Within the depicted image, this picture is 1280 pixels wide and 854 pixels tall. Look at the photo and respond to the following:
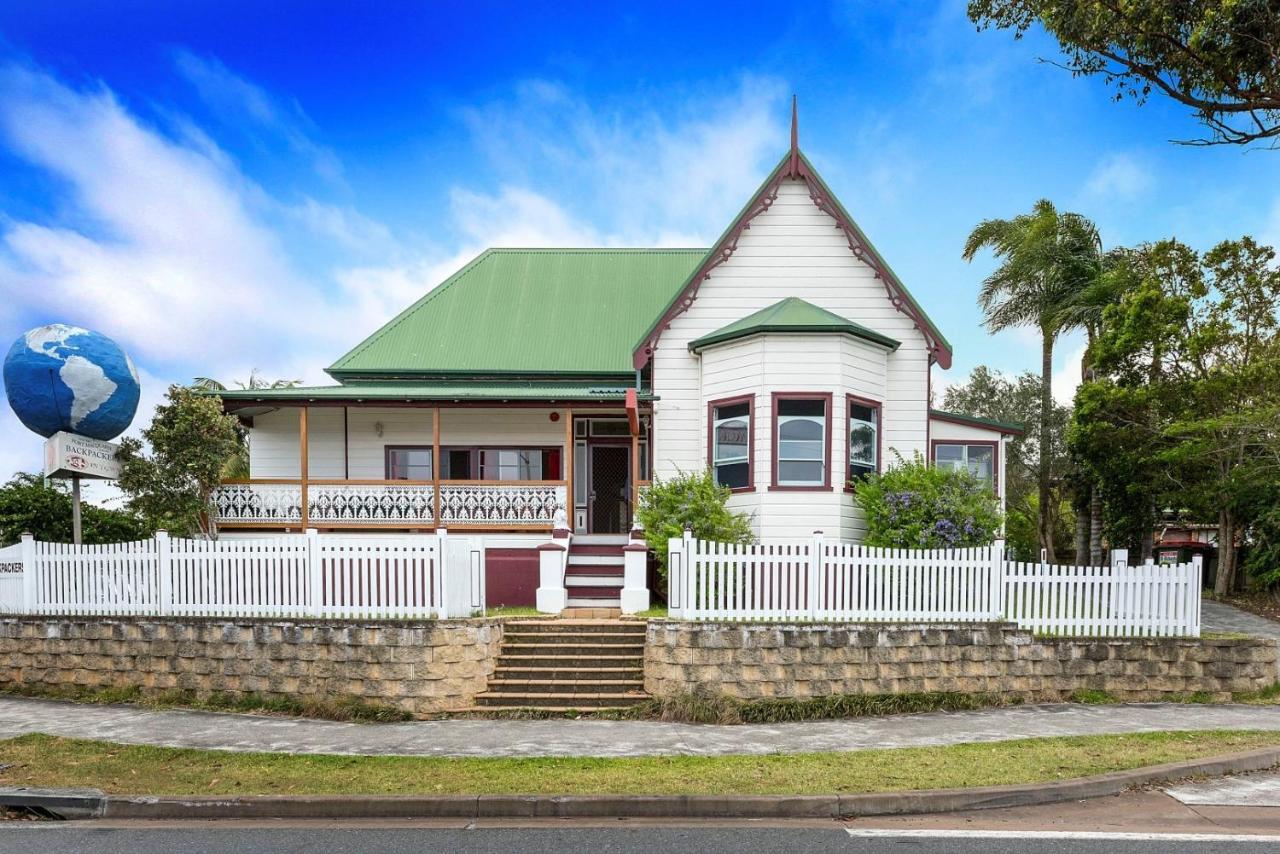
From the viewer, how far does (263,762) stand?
876 cm

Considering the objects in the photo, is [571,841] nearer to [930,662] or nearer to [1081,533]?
A: [930,662]

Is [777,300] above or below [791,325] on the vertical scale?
above

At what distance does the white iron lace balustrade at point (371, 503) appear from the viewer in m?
17.6

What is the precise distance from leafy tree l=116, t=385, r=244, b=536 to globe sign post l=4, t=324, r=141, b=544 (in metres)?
0.93

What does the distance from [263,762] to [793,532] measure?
9.74 m

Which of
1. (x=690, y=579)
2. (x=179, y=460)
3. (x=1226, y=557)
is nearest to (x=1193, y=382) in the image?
(x=1226, y=557)

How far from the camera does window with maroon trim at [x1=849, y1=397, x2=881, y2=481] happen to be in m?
16.4

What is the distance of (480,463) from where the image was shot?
65.5 feet

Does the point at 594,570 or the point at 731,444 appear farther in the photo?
the point at 731,444

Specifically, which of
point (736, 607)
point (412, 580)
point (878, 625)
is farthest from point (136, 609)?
point (878, 625)

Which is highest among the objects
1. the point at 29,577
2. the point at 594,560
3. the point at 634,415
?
the point at 634,415

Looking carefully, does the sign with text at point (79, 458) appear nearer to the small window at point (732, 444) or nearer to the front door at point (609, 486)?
the front door at point (609, 486)

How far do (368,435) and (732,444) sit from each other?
8.29 meters

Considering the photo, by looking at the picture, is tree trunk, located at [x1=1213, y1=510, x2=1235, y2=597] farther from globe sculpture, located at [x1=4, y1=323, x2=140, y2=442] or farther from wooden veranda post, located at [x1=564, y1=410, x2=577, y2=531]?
globe sculpture, located at [x1=4, y1=323, x2=140, y2=442]
